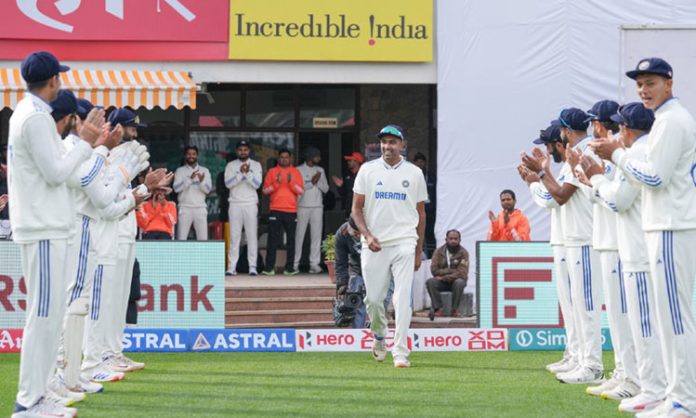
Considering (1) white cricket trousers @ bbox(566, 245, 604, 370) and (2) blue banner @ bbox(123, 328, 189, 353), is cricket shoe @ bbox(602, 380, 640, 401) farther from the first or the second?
(2) blue banner @ bbox(123, 328, 189, 353)

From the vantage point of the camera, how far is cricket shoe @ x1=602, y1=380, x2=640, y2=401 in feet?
31.2

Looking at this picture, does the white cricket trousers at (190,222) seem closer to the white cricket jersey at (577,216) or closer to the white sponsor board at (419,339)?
the white sponsor board at (419,339)

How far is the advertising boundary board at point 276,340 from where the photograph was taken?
14.4 m

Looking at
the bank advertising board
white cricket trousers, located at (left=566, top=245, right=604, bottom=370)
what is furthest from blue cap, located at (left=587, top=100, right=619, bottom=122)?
the bank advertising board

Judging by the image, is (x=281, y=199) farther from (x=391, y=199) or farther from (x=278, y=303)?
(x=391, y=199)

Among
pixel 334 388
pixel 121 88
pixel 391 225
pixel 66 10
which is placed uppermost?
pixel 66 10

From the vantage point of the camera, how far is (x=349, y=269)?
49.2ft

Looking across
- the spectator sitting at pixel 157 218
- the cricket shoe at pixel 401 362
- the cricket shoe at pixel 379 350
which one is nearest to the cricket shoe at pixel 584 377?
the cricket shoe at pixel 401 362

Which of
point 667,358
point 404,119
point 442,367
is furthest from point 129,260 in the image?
point 404,119

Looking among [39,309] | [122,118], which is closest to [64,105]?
[39,309]

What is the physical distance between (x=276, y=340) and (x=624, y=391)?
18.9 feet

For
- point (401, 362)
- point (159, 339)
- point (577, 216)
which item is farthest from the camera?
point (159, 339)

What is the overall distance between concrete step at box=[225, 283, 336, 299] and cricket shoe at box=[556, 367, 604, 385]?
8.07 m

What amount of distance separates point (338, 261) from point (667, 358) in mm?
7317
